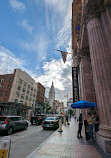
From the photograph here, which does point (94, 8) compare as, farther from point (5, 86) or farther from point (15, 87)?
point (5, 86)

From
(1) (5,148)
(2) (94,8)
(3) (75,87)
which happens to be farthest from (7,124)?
(2) (94,8)

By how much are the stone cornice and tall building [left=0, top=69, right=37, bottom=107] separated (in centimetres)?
3971

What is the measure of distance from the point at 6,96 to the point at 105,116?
138ft

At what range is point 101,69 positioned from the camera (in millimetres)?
6461

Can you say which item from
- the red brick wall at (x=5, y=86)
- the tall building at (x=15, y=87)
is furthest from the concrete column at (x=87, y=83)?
the red brick wall at (x=5, y=86)

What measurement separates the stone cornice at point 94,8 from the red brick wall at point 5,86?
40.6 m

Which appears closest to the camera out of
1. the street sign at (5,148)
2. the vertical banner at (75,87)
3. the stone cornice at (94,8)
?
the street sign at (5,148)

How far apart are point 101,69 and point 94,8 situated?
18.7ft

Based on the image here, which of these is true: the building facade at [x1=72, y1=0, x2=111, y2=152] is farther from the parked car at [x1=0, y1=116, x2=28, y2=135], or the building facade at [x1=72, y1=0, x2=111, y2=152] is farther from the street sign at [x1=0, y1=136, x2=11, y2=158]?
the parked car at [x1=0, y1=116, x2=28, y2=135]

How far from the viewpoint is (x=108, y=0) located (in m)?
7.69

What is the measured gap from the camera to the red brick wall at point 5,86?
132 feet

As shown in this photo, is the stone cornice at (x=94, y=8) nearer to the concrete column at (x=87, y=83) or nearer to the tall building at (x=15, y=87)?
the concrete column at (x=87, y=83)

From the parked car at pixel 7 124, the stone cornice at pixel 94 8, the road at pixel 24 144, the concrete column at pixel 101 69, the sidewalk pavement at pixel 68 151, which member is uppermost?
the stone cornice at pixel 94 8

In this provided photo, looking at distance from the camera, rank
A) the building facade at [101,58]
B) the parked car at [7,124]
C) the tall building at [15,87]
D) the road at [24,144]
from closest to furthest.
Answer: the road at [24,144]
the building facade at [101,58]
the parked car at [7,124]
the tall building at [15,87]
